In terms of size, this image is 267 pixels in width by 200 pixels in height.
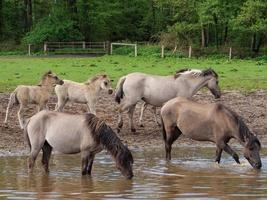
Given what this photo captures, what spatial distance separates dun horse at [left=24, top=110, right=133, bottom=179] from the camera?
11.1 meters

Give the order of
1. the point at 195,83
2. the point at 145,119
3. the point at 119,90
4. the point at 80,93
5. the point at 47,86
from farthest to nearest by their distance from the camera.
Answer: the point at 145,119, the point at 80,93, the point at 47,86, the point at 119,90, the point at 195,83

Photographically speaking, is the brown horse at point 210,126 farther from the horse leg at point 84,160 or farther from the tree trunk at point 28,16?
the tree trunk at point 28,16

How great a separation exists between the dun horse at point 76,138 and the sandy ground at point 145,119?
274cm

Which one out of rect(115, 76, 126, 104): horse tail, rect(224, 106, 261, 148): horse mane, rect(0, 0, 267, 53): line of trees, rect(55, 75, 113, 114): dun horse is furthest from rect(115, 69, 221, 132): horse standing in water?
rect(0, 0, 267, 53): line of trees

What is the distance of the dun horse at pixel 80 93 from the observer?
58.6 ft

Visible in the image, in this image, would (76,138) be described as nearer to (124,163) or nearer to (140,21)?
(124,163)

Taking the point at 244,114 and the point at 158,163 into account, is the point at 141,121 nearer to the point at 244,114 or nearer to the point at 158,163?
the point at 244,114

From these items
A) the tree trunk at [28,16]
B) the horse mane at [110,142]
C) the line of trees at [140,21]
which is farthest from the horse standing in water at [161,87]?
the tree trunk at [28,16]

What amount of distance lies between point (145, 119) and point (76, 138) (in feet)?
23.7

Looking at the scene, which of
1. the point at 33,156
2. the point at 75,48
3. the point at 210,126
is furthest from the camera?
the point at 75,48

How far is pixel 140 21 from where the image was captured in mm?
70438

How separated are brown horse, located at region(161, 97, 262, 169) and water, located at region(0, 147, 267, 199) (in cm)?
33

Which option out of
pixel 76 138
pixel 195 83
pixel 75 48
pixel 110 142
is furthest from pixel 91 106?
pixel 75 48

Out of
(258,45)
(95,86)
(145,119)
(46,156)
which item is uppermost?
(95,86)
